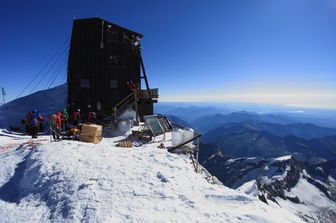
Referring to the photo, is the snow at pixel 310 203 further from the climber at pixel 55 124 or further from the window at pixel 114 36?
the climber at pixel 55 124

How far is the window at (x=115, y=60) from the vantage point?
28.5 metres

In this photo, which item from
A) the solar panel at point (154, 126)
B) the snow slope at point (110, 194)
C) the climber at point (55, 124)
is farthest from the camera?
the solar panel at point (154, 126)

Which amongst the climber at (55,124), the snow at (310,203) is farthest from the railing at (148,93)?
the snow at (310,203)

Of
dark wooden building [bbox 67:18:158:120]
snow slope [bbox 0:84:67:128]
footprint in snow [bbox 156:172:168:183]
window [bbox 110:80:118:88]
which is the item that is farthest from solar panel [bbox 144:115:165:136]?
snow slope [bbox 0:84:67:128]

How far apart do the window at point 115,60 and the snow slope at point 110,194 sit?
18916 mm

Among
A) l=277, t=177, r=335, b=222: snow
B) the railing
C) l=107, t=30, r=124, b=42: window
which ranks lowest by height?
l=277, t=177, r=335, b=222: snow

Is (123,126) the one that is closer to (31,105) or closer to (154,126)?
(154,126)

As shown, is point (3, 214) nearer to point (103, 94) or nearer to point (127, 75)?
point (103, 94)

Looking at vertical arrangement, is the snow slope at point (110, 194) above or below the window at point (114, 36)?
below

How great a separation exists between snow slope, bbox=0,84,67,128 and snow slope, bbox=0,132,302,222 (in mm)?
21318

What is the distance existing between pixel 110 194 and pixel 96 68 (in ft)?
75.7

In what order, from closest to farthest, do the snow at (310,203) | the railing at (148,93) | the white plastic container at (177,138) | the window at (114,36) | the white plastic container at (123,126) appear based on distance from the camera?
the white plastic container at (177,138) → the white plastic container at (123,126) → the railing at (148,93) → the window at (114,36) → the snow at (310,203)

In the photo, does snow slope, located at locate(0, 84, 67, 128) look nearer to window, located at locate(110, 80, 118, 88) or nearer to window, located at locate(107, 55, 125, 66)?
window, located at locate(110, 80, 118, 88)

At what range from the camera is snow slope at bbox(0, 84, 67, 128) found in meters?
30.0
